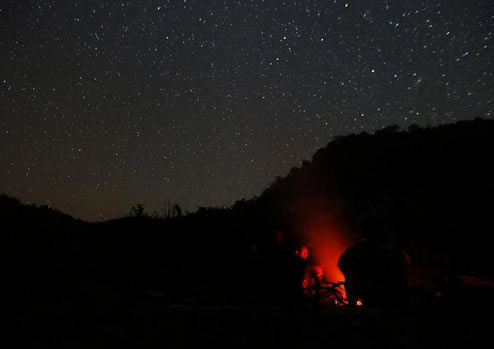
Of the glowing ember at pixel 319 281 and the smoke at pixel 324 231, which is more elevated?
the smoke at pixel 324 231

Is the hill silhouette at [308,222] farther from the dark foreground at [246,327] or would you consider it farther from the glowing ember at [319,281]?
the dark foreground at [246,327]

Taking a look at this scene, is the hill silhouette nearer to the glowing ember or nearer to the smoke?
the smoke

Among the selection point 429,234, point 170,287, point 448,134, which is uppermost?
point 448,134

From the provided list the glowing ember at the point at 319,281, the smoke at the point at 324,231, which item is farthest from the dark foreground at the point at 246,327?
the smoke at the point at 324,231

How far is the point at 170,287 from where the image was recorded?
1106cm

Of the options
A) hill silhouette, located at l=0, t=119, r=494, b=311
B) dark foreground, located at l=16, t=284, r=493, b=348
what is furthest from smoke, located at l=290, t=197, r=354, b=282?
dark foreground, located at l=16, t=284, r=493, b=348

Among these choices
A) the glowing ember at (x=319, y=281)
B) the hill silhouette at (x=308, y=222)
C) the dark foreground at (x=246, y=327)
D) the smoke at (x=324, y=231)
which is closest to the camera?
the dark foreground at (x=246, y=327)

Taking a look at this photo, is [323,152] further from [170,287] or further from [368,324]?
[368,324]

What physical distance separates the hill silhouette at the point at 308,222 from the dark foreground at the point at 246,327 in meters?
3.56

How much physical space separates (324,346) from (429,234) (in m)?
9.33

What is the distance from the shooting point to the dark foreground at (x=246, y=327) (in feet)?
5.98

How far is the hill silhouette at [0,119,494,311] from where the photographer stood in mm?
8836

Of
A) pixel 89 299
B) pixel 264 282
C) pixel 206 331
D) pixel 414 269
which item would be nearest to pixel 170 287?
pixel 264 282

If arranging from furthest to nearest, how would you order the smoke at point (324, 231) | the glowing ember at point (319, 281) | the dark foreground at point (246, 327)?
the smoke at point (324, 231)
the glowing ember at point (319, 281)
the dark foreground at point (246, 327)
